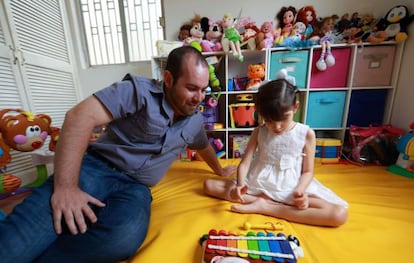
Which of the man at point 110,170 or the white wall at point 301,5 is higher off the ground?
the white wall at point 301,5

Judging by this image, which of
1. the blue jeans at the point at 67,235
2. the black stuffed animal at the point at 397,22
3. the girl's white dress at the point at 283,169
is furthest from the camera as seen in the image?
the black stuffed animal at the point at 397,22

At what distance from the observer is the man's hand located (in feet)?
1.81

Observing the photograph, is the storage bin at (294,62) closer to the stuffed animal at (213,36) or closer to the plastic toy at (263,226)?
the stuffed animal at (213,36)

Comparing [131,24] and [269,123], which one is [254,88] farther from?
[131,24]

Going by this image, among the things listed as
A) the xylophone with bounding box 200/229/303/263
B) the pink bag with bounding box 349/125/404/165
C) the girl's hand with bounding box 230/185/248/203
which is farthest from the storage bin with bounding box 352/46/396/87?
the xylophone with bounding box 200/229/303/263

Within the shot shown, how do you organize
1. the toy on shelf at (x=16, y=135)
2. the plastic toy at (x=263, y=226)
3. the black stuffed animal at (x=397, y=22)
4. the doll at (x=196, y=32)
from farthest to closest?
the doll at (x=196, y=32) → the black stuffed animal at (x=397, y=22) → the toy on shelf at (x=16, y=135) → the plastic toy at (x=263, y=226)

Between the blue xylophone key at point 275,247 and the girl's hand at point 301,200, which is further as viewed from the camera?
the girl's hand at point 301,200

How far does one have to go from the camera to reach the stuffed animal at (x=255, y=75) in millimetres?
1428

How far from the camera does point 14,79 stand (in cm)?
133

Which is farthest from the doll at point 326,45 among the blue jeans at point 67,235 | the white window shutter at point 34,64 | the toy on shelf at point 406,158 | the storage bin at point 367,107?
the white window shutter at point 34,64

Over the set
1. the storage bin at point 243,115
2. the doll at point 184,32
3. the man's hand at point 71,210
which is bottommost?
Answer: the man's hand at point 71,210

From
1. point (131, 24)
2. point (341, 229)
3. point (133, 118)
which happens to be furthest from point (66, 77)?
point (341, 229)

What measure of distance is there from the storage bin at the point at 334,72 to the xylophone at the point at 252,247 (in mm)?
1194

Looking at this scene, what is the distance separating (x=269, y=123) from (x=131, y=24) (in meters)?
1.78
